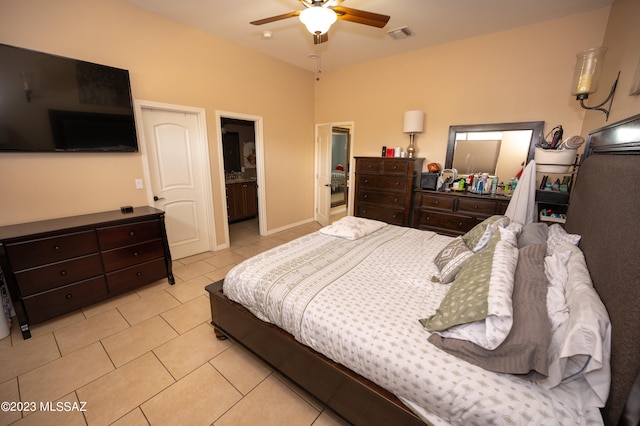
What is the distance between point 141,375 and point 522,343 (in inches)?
88.7

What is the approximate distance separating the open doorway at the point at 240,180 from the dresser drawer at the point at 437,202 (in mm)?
2678

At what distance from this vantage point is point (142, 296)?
262 cm

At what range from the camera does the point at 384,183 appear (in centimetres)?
386

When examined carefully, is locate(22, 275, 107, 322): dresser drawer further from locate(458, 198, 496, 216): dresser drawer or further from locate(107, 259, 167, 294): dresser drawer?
locate(458, 198, 496, 216): dresser drawer

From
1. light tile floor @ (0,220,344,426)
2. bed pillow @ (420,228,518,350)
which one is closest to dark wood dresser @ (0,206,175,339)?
light tile floor @ (0,220,344,426)

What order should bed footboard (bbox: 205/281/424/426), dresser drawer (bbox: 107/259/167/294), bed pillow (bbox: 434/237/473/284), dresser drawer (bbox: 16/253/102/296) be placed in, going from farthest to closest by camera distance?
dresser drawer (bbox: 107/259/167/294)
dresser drawer (bbox: 16/253/102/296)
bed pillow (bbox: 434/237/473/284)
bed footboard (bbox: 205/281/424/426)

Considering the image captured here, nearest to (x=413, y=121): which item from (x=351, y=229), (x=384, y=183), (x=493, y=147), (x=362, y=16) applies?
(x=384, y=183)

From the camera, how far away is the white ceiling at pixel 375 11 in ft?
8.43

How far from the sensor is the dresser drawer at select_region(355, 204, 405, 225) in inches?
150

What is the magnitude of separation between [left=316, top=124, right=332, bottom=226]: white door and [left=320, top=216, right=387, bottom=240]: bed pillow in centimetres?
238

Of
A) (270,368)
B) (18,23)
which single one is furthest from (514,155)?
(18,23)

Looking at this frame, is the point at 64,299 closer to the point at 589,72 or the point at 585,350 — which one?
the point at 585,350

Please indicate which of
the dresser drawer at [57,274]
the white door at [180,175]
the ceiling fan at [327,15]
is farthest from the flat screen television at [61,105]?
the ceiling fan at [327,15]

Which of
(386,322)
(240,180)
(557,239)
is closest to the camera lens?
(386,322)
